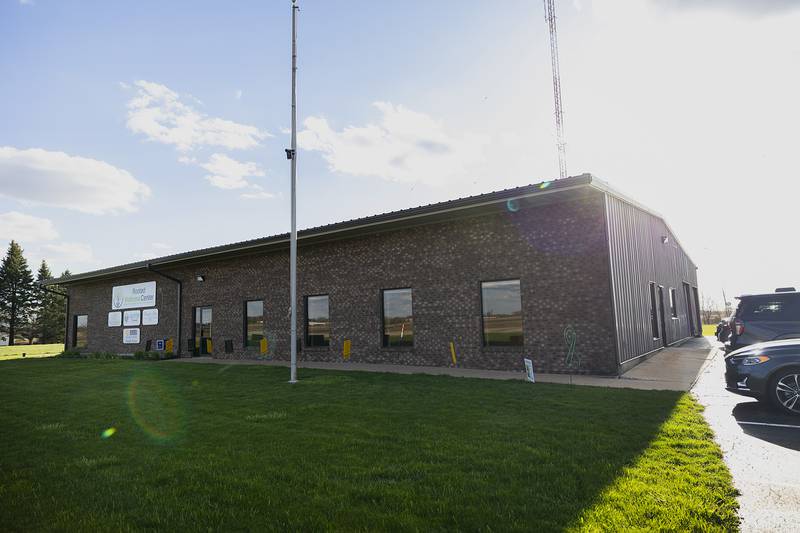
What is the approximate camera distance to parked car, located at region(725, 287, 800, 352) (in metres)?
9.52

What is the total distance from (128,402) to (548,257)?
32.8ft

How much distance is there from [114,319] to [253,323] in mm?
11154

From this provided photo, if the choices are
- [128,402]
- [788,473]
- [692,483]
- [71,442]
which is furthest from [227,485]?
[128,402]

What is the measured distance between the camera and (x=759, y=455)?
4.94m

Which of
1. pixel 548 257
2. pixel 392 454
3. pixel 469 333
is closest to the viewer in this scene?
pixel 392 454

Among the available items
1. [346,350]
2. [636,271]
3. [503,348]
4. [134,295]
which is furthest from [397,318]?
[134,295]

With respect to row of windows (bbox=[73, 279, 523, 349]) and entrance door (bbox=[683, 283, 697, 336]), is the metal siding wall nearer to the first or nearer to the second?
row of windows (bbox=[73, 279, 523, 349])

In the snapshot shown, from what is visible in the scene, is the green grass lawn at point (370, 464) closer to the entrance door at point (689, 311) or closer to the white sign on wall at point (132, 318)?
the white sign on wall at point (132, 318)

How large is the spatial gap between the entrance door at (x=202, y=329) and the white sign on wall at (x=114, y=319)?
21.2 feet

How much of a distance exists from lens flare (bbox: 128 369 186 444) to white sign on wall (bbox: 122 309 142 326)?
486 inches

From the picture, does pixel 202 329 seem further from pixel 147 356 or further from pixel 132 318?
pixel 132 318

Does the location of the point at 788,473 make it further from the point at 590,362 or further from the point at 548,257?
the point at 548,257

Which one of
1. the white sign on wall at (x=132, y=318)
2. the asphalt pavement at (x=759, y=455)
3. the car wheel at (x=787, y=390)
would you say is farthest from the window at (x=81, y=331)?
the car wheel at (x=787, y=390)

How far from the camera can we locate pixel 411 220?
13.8 meters
